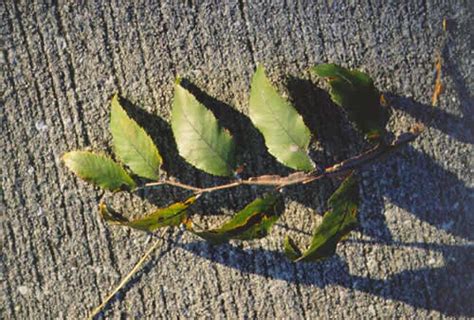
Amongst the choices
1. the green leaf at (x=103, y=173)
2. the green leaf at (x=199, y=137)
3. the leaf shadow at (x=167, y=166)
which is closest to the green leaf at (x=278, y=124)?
the green leaf at (x=199, y=137)

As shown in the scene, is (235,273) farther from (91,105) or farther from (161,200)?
(91,105)

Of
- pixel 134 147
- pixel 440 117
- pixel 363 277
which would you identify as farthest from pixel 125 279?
pixel 440 117

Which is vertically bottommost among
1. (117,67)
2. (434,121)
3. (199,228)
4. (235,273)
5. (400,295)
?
(400,295)

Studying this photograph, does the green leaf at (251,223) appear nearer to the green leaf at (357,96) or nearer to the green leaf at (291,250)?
the green leaf at (291,250)

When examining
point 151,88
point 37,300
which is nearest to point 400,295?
point 151,88

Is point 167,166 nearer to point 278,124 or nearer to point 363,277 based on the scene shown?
point 278,124

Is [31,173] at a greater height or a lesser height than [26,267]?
greater
